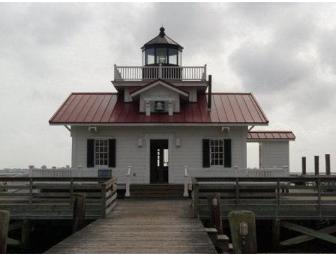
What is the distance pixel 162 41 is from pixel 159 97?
3835mm

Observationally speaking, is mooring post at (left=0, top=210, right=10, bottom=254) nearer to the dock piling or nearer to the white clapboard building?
the dock piling

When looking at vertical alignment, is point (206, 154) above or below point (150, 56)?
below

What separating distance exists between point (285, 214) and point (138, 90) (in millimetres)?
10219

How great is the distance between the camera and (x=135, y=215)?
563 inches

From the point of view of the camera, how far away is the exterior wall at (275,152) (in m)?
28.1

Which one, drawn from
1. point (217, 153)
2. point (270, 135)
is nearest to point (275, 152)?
point (270, 135)

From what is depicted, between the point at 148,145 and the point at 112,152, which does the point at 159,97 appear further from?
the point at 112,152

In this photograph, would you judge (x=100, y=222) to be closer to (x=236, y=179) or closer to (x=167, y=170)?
(x=236, y=179)

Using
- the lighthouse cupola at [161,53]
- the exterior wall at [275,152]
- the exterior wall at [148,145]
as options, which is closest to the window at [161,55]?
the lighthouse cupola at [161,53]

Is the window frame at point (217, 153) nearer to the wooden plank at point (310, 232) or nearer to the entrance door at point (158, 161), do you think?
the entrance door at point (158, 161)

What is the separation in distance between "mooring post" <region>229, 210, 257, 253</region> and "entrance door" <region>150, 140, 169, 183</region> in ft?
43.4

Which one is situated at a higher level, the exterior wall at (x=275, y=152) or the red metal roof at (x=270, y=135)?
the red metal roof at (x=270, y=135)

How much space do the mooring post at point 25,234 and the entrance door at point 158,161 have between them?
27.7 feet

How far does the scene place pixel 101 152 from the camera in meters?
21.9
